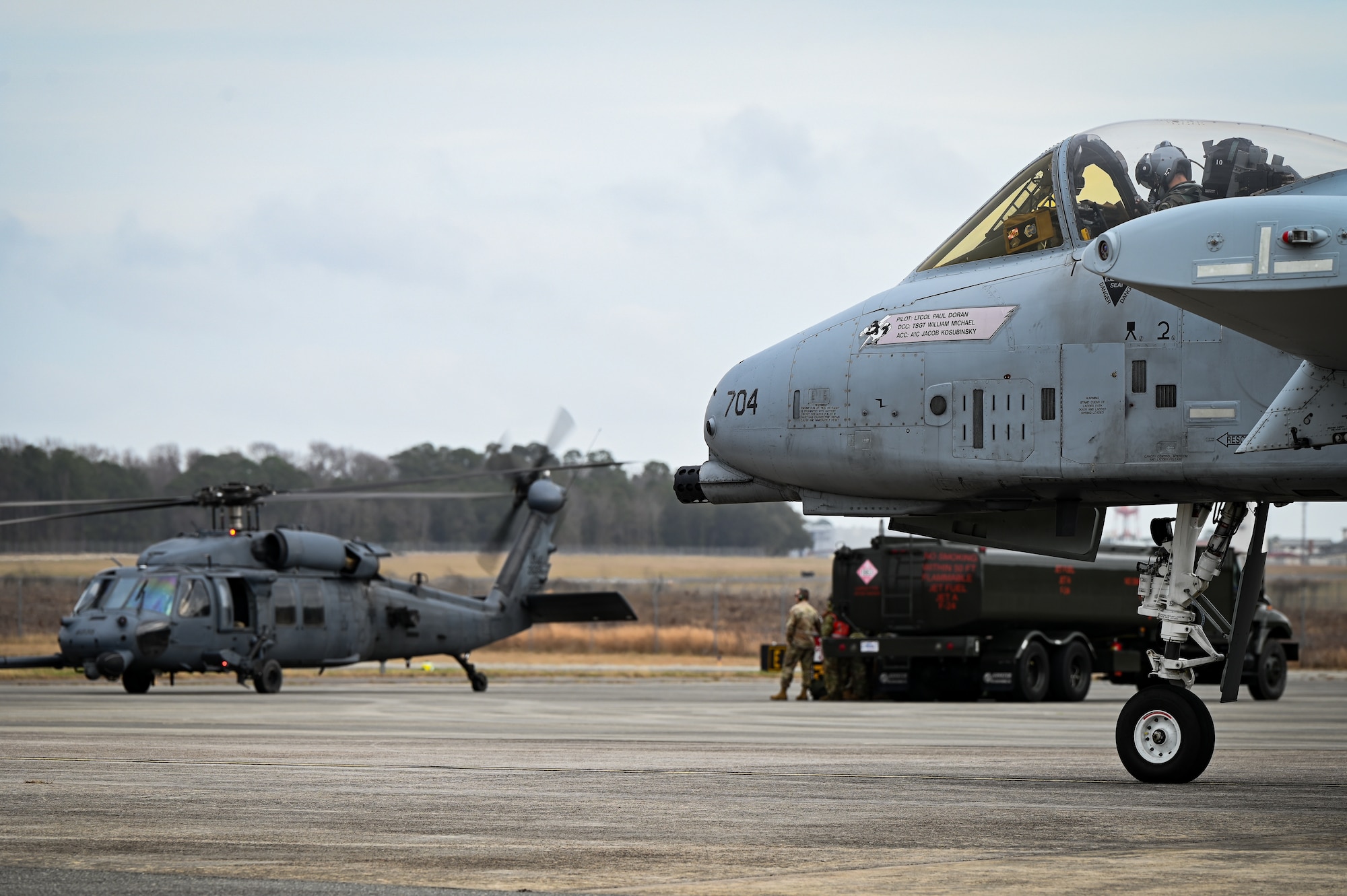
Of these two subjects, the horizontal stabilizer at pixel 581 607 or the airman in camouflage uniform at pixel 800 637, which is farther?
the horizontal stabilizer at pixel 581 607

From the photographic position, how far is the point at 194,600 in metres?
27.3

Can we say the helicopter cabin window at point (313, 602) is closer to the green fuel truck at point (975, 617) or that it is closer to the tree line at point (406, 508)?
the green fuel truck at point (975, 617)

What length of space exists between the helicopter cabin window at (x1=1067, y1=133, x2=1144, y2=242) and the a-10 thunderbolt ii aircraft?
0.01m

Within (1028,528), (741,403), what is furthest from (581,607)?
(1028,528)

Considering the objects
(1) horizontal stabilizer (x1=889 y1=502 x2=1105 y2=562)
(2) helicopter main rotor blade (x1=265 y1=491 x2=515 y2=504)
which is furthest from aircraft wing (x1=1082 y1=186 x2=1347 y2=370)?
(2) helicopter main rotor blade (x1=265 y1=491 x2=515 y2=504)

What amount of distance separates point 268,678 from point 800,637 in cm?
890

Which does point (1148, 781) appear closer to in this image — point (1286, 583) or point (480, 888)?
point (480, 888)

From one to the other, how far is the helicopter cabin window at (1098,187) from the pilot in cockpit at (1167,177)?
94mm

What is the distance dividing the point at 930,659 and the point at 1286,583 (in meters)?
37.1

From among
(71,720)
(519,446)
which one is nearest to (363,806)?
(71,720)

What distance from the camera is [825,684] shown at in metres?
27.6

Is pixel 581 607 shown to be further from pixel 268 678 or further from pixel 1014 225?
pixel 1014 225

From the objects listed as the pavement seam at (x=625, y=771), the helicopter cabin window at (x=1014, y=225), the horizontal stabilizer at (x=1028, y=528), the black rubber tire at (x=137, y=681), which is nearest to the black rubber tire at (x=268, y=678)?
the black rubber tire at (x=137, y=681)

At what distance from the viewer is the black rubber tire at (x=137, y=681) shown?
2720cm
